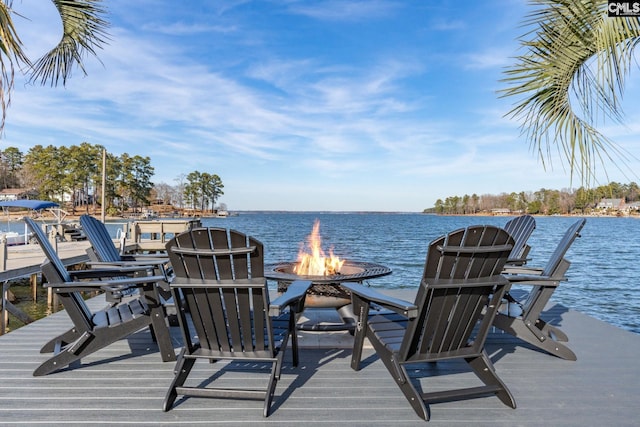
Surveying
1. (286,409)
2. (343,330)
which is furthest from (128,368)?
(343,330)

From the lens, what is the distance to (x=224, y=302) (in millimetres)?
2182

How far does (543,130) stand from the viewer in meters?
3.04

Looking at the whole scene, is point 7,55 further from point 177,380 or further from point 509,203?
point 509,203

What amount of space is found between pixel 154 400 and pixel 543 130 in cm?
330

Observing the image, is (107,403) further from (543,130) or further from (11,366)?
(543,130)

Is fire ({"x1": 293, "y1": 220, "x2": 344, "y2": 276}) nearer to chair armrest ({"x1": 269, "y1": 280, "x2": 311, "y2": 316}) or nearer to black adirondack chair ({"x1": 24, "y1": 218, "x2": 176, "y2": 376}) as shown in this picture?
chair armrest ({"x1": 269, "y1": 280, "x2": 311, "y2": 316})

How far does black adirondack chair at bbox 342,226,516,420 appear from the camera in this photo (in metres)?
2.03

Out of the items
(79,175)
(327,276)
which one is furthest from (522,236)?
(79,175)

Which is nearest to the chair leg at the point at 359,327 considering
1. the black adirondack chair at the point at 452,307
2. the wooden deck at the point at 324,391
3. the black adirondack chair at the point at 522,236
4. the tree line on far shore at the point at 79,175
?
the wooden deck at the point at 324,391

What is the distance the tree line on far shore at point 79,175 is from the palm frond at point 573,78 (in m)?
45.2

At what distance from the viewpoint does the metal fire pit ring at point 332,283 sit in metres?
3.21

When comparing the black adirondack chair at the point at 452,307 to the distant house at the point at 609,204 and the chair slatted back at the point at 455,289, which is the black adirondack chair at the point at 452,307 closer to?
the chair slatted back at the point at 455,289

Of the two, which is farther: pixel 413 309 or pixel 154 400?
pixel 154 400

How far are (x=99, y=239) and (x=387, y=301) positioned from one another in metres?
3.12
